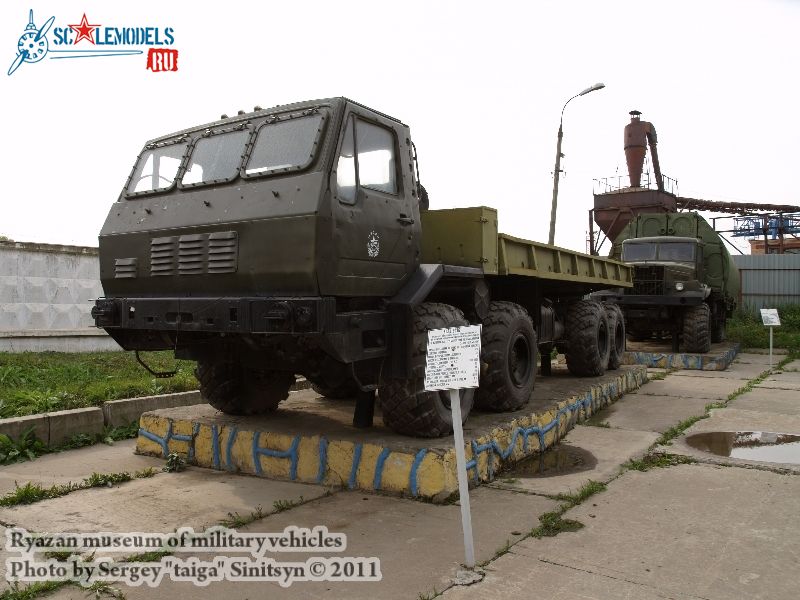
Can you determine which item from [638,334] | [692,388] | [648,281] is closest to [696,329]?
[648,281]

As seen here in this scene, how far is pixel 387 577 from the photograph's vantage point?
11.5ft

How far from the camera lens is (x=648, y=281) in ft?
46.0

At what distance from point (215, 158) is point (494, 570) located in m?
3.69

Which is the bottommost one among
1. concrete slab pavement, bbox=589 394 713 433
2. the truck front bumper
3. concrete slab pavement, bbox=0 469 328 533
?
concrete slab pavement, bbox=589 394 713 433

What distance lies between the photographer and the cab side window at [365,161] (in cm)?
489

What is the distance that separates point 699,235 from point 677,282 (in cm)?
383

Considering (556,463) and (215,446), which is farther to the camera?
(556,463)

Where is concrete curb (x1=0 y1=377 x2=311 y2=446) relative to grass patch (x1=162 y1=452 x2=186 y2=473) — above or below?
above

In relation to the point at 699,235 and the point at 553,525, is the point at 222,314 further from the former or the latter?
the point at 699,235

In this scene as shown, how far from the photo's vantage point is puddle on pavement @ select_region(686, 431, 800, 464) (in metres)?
6.12

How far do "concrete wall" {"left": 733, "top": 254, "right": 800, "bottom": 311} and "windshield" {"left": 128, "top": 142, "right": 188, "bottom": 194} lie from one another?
2530 cm

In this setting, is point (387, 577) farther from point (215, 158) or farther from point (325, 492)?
point (215, 158)

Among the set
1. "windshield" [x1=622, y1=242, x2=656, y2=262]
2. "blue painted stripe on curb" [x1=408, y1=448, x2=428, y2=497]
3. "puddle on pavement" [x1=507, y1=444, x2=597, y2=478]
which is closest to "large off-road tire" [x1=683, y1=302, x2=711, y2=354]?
"windshield" [x1=622, y1=242, x2=656, y2=262]

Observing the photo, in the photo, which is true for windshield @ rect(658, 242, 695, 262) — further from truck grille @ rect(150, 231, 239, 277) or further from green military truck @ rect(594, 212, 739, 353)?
truck grille @ rect(150, 231, 239, 277)
